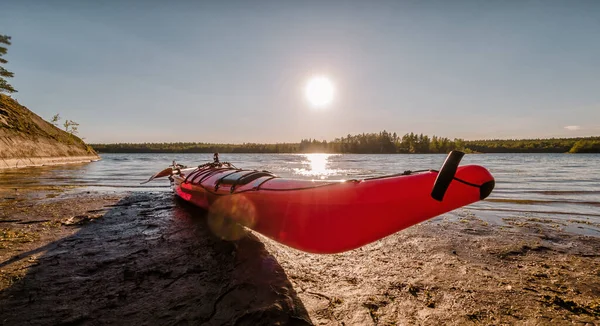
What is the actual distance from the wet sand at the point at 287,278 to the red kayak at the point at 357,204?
54cm

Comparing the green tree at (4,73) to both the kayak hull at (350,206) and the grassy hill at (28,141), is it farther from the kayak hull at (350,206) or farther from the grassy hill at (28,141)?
the kayak hull at (350,206)

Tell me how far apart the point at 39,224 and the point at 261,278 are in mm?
5478

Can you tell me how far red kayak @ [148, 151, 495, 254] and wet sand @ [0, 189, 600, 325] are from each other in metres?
0.54

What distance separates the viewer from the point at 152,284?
3.26 m

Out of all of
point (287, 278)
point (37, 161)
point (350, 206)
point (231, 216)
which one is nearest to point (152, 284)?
point (287, 278)

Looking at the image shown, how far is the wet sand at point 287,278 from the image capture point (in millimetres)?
Answer: 2668

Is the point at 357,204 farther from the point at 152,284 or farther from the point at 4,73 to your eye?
the point at 4,73

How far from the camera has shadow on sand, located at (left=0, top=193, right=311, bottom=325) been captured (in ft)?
8.53

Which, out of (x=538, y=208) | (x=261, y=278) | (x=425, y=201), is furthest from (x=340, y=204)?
(x=538, y=208)

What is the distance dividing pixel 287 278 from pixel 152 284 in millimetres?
1568

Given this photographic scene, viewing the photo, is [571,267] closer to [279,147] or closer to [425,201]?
[425,201]

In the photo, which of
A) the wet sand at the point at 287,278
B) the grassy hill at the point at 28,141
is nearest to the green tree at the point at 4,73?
the grassy hill at the point at 28,141

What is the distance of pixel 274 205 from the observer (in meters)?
3.91

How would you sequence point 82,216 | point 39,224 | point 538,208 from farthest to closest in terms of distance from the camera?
point 538,208
point 82,216
point 39,224
